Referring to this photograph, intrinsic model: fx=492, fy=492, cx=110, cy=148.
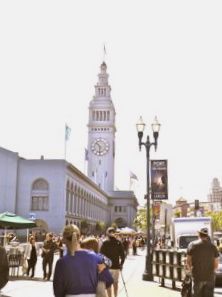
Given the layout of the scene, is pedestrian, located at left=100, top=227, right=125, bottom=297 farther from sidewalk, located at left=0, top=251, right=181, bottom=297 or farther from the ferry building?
Result: the ferry building

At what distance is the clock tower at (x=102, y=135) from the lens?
444 ft

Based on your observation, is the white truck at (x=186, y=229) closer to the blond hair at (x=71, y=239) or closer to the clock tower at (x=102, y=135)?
the blond hair at (x=71, y=239)

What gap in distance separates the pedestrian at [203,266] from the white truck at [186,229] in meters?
17.4

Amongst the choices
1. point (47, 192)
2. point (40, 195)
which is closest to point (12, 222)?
point (47, 192)

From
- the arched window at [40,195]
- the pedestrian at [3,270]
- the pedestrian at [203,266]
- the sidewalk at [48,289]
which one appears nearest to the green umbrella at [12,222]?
the sidewalk at [48,289]

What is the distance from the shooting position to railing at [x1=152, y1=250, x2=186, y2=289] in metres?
15.7

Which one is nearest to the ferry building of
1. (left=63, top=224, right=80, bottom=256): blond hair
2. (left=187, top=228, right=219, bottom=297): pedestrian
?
(left=187, top=228, right=219, bottom=297): pedestrian

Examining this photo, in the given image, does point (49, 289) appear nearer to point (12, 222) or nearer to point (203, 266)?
point (12, 222)

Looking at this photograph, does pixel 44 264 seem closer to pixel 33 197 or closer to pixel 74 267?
pixel 74 267

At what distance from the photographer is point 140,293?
14586mm

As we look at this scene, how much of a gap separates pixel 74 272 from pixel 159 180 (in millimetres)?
17055

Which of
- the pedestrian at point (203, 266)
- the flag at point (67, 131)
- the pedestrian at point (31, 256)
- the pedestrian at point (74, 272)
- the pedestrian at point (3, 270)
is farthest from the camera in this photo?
the flag at point (67, 131)

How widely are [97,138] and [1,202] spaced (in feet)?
236

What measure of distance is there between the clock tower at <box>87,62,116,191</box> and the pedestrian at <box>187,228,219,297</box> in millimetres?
123267
